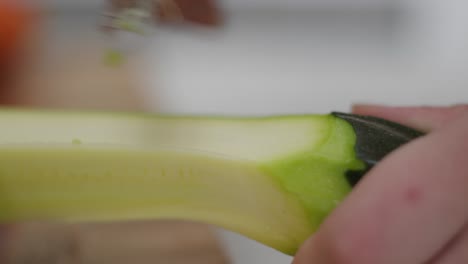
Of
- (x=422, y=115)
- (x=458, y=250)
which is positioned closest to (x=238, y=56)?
(x=422, y=115)

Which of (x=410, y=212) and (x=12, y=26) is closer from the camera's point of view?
(x=410, y=212)

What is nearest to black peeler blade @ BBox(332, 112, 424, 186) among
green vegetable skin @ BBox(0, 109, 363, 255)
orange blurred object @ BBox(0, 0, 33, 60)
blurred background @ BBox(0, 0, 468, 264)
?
green vegetable skin @ BBox(0, 109, 363, 255)

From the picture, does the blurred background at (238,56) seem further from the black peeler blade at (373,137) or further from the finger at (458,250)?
the finger at (458,250)

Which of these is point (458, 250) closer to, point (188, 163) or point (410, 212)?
point (410, 212)

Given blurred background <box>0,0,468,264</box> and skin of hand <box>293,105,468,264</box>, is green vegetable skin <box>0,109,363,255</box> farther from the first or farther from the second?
blurred background <box>0,0,468,264</box>

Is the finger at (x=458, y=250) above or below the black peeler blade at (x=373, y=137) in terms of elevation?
below

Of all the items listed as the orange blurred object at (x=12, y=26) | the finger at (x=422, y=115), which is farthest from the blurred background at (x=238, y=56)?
the finger at (x=422, y=115)

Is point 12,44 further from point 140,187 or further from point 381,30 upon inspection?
point 381,30
